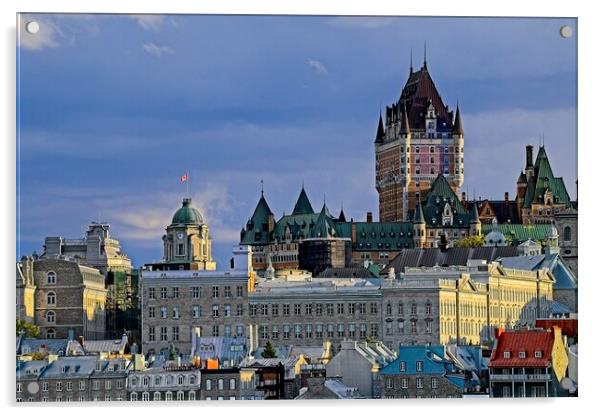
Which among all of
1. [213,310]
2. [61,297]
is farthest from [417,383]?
[213,310]

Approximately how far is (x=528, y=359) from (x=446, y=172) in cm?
1425

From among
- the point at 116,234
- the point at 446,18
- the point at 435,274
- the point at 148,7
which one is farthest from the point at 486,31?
the point at 435,274

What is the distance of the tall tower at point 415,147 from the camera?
127 feet

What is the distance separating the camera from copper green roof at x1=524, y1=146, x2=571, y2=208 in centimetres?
3441

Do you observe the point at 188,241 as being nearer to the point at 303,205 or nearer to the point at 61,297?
the point at 303,205

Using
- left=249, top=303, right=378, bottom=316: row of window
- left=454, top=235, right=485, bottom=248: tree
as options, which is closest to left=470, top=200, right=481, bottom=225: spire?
left=454, top=235, right=485, bottom=248: tree

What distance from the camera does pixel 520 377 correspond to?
30953mm

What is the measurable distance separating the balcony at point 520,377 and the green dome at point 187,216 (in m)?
4.71

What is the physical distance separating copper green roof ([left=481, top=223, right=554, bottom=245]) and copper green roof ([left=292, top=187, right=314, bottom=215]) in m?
9.14

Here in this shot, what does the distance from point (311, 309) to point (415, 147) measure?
8332 millimetres

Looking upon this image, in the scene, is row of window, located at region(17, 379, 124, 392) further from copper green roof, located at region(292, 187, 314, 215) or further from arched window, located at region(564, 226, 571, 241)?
arched window, located at region(564, 226, 571, 241)

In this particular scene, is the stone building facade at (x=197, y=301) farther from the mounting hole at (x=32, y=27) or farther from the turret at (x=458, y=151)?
the mounting hole at (x=32, y=27)

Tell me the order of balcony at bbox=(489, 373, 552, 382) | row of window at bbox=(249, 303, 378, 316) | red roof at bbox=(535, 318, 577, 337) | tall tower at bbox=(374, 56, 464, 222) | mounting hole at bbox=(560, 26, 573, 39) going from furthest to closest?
row of window at bbox=(249, 303, 378, 316)
tall tower at bbox=(374, 56, 464, 222)
red roof at bbox=(535, 318, 577, 337)
balcony at bbox=(489, 373, 552, 382)
mounting hole at bbox=(560, 26, 573, 39)

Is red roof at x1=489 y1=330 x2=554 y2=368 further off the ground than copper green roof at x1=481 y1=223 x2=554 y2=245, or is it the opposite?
copper green roof at x1=481 y1=223 x2=554 y2=245
